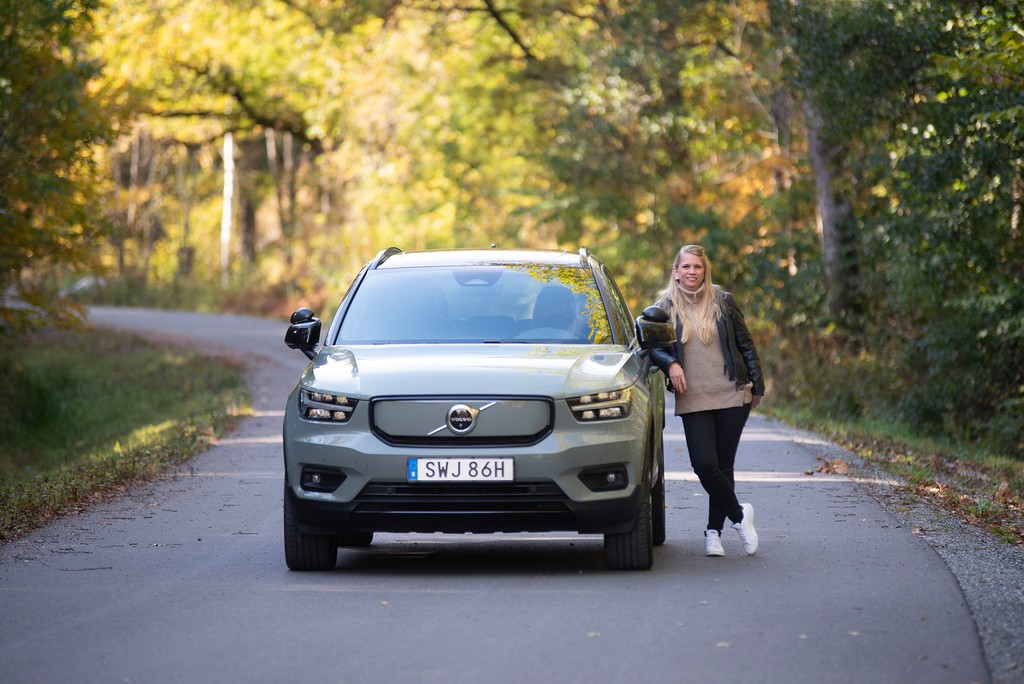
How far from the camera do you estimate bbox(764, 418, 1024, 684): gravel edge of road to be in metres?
6.40

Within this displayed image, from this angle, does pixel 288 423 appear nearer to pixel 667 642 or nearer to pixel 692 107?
pixel 667 642

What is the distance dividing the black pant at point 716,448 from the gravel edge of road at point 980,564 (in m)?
1.23

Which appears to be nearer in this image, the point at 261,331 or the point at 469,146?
the point at 261,331

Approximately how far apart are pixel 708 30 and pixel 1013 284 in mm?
12192

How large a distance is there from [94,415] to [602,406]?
17.5m

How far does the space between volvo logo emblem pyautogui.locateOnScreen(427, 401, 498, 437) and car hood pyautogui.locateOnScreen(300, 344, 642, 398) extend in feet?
0.28

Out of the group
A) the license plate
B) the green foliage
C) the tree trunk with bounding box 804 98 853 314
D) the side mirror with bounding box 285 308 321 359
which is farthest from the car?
the tree trunk with bounding box 804 98 853 314

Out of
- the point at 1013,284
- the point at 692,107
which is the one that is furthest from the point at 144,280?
the point at 1013,284

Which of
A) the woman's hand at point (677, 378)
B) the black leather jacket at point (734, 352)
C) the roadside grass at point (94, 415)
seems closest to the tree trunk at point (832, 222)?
the roadside grass at point (94, 415)

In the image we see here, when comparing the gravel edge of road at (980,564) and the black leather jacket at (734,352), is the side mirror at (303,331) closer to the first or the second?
the black leather jacket at (734,352)

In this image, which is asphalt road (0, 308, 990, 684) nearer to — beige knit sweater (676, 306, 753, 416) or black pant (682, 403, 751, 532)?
black pant (682, 403, 751, 532)

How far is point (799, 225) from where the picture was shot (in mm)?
29750

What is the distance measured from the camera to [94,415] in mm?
24453

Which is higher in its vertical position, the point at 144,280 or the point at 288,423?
the point at 288,423
